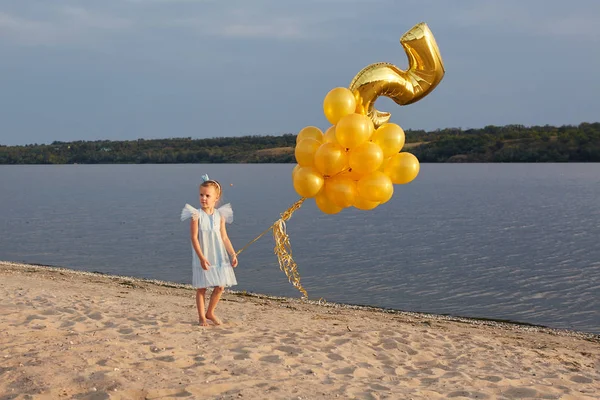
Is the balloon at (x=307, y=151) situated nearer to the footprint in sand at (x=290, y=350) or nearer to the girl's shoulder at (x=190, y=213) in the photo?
the girl's shoulder at (x=190, y=213)

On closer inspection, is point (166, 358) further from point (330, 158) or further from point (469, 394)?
point (469, 394)

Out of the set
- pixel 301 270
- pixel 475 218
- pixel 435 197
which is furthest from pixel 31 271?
pixel 435 197

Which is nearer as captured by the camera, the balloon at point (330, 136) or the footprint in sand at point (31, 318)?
the balloon at point (330, 136)

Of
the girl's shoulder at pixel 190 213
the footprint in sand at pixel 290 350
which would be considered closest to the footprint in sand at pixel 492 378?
the footprint in sand at pixel 290 350

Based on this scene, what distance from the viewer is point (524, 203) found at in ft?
143

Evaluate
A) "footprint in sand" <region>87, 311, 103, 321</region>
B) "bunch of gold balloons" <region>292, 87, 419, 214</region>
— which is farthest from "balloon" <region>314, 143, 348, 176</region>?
"footprint in sand" <region>87, 311, 103, 321</region>

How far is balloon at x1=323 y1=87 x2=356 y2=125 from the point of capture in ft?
22.2

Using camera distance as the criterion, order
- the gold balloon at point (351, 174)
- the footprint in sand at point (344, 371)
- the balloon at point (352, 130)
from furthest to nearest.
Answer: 1. the gold balloon at point (351, 174)
2. the balloon at point (352, 130)
3. the footprint in sand at point (344, 371)

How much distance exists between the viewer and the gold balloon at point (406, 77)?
7.01 metres

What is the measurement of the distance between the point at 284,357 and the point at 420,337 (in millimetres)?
2422

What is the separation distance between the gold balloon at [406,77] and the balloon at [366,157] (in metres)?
0.55

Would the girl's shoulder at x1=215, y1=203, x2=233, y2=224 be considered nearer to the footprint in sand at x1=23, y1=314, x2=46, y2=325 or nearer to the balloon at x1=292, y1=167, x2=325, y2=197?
the balloon at x1=292, y1=167, x2=325, y2=197

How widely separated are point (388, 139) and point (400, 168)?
32 centimetres

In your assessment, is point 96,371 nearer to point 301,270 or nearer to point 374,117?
point 374,117
